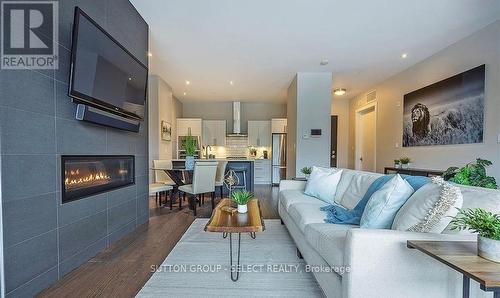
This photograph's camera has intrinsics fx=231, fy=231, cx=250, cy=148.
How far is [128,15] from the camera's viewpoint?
293 centimetres

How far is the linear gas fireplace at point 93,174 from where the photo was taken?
2.02 metres

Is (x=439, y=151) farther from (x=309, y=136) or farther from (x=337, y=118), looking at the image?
(x=337, y=118)

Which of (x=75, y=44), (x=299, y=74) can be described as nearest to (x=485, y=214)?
(x=75, y=44)

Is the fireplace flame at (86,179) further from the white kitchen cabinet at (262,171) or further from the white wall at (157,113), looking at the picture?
the white kitchen cabinet at (262,171)

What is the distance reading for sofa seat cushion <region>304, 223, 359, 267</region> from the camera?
141 centimetres

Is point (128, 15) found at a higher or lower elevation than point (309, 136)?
higher

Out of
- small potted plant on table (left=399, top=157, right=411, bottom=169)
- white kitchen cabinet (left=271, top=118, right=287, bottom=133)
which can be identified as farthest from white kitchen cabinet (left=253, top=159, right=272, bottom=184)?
small potted plant on table (left=399, top=157, right=411, bottom=169)

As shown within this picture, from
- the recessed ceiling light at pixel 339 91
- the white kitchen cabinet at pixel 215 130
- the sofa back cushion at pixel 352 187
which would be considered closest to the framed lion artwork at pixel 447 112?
the recessed ceiling light at pixel 339 91

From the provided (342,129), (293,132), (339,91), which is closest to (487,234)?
(293,132)

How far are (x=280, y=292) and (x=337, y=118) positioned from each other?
7136 millimetres

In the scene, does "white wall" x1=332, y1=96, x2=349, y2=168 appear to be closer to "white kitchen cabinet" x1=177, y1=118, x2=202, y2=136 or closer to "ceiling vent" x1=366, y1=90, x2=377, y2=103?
"ceiling vent" x1=366, y1=90, x2=377, y2=103

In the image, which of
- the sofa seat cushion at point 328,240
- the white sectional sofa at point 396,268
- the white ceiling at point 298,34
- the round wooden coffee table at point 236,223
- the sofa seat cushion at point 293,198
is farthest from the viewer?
the white ceiling at point 298,34

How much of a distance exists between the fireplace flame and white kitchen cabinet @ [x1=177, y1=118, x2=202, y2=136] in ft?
16.8

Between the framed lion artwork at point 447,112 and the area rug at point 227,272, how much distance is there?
3.20 metres
